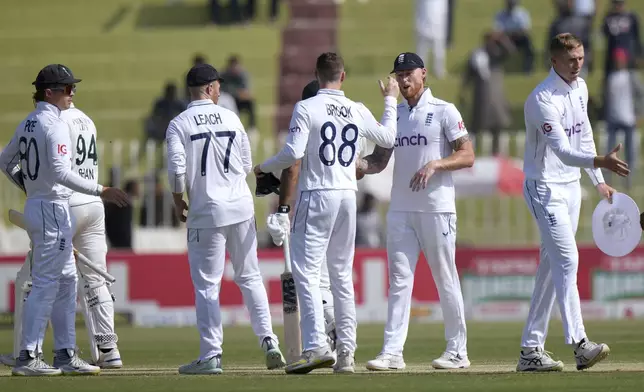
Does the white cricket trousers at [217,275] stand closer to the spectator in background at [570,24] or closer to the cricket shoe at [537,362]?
the cricket shoe at [537,362]

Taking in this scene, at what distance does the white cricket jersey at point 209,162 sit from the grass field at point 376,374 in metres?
1.32

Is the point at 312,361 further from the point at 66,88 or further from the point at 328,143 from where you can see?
the point at 66,88

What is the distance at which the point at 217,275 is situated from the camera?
12375 millimetres

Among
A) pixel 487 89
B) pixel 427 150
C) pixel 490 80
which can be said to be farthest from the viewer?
pixel 490 80

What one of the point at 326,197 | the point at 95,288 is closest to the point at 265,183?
the point at 326,197

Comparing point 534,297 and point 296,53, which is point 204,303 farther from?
point 296,53

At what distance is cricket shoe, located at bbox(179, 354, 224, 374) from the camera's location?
40.0 ft

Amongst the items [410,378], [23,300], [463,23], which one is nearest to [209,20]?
[463,23]

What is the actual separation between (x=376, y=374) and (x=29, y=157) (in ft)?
11.0

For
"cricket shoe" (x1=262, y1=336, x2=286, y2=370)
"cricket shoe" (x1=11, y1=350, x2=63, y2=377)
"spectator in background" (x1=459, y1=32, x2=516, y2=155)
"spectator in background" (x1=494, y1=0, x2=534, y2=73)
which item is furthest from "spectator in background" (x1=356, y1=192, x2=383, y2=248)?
"cricket shoe" (x1=11, y1=350, x2=63, y2=377)

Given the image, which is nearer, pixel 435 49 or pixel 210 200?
pixel 210 200

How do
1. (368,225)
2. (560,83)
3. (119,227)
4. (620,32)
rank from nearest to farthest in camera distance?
(560,83) → (119,227) → (368,225) → (620,32)

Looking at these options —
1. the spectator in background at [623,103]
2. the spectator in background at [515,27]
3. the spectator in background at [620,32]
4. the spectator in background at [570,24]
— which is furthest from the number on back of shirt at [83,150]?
the spectator in background at [515,27]

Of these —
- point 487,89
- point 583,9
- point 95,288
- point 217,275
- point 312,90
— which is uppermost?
point 583,9
